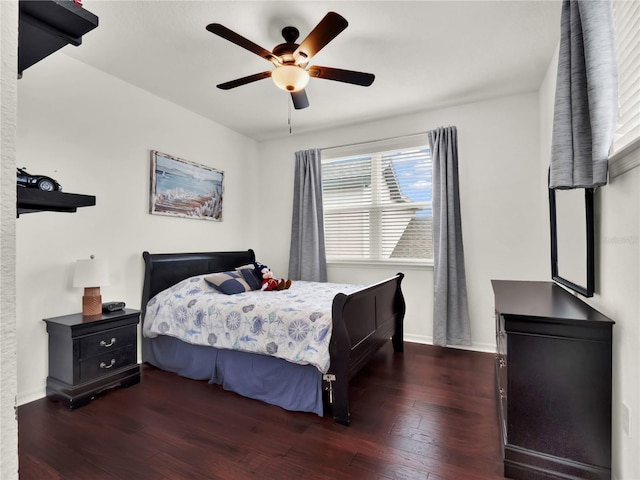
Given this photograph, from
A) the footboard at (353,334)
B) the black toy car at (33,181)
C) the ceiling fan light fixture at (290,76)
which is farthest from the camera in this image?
the ceiling fan light fixture at (290,76)

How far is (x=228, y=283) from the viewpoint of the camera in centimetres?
330

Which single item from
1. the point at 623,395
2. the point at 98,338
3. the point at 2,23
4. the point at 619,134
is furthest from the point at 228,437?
the point at 619,134

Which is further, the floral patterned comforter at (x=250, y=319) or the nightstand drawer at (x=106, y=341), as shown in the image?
the nightstand drawer at (x=106, y=341)

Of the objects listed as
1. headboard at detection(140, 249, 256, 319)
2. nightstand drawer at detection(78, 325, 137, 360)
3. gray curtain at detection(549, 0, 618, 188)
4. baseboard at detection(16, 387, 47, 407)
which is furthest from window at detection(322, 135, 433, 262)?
baseboard at detection(16, 387, 47, 407)

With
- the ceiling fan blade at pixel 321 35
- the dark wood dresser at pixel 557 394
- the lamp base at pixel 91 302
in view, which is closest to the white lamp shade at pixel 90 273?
the lamp base at pixel 91 302

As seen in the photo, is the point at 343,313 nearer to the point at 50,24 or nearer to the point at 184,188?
the point at 50,24

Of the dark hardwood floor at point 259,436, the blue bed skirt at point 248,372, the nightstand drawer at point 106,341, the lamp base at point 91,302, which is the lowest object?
the dark hardwood floor at point 259,436

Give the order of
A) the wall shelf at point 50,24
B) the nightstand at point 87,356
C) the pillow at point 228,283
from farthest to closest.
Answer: the pillow at point 228,283 < the nightstand at point 87,356 < the wall shelf at point 50,24

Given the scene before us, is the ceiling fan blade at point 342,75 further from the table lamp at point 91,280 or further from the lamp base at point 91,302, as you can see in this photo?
the lamp base at point 91,302

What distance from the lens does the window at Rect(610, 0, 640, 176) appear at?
53.4 inches

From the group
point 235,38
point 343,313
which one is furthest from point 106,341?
point 235,38

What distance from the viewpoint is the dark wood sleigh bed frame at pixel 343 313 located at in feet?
7.30

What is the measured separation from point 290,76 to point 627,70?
6.03 ft

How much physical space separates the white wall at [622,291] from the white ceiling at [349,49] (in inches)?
61.1
